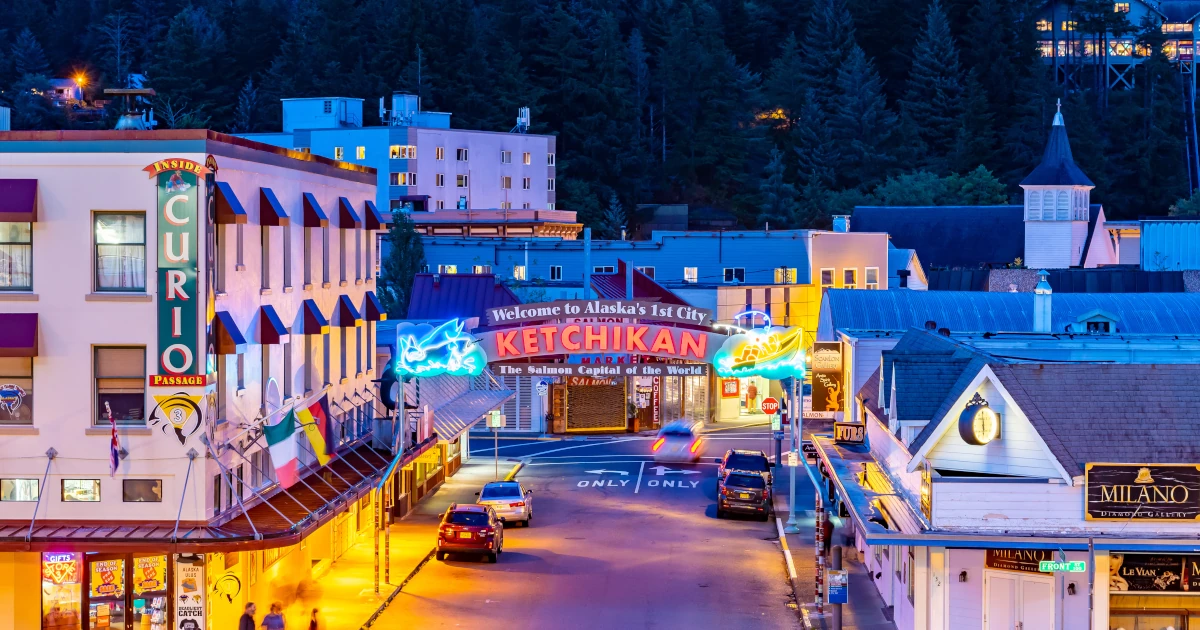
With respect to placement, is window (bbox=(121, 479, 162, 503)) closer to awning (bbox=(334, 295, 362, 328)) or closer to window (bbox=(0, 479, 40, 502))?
window (bbox=(0, 479, 40, 502))

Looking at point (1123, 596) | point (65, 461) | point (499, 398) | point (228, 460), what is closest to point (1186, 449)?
point (1123, 596)

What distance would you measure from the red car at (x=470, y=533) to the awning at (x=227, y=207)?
49.8 feet

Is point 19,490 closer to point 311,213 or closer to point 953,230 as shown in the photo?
point 311,213

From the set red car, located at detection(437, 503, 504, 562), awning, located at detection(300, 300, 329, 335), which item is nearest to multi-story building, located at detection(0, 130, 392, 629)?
awning, located at detection(300, 300, 329, 335)

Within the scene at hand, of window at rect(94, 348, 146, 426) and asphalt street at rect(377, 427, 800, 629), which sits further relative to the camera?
asphalt street at rect(377, 427, 800, 629)

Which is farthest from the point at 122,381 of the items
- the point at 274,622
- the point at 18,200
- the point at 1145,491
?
the point at 1145,491

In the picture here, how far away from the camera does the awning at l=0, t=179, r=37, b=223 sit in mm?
31609

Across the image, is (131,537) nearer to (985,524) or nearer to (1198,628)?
(985,524)

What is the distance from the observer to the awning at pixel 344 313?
44.0m

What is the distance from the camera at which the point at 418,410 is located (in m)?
48.4

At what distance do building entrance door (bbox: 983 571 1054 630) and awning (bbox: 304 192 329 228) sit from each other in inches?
720

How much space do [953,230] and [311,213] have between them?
80301 millimetres

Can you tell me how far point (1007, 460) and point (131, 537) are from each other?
686 inches

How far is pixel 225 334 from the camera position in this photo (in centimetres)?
3291
